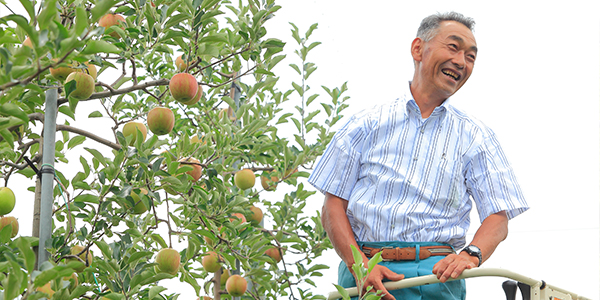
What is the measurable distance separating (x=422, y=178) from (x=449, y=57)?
0.30m

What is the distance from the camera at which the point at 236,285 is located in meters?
2.00

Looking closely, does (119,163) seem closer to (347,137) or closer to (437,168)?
(347,137)

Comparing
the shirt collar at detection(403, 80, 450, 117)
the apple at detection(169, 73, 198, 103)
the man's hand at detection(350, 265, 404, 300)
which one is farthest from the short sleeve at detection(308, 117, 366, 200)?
the apple at detection(169, 73, 198, 103)

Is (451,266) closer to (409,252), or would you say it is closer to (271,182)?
(409,252)

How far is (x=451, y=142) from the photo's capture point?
1.39m

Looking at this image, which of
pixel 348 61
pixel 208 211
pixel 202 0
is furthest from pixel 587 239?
pixel 202 0

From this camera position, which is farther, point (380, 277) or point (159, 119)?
point (159, 119)

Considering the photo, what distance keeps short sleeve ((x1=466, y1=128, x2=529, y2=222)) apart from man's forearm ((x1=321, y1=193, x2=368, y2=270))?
0.32m

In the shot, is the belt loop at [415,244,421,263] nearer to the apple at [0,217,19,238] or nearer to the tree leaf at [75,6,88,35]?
the tree leaf at [75,6,88,35]

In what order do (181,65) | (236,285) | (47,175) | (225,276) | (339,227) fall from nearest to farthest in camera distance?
(47,175) → (339,227) → (181,65) → (236,285) → (225,276)

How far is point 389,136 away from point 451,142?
153mm

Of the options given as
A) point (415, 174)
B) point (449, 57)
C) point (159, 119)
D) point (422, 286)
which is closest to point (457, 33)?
point (449, 57)

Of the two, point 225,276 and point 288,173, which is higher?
point 288,173

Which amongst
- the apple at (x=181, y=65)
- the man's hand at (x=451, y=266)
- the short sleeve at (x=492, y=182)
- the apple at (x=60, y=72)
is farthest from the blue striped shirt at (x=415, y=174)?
the apple at (x=60, y=72)
